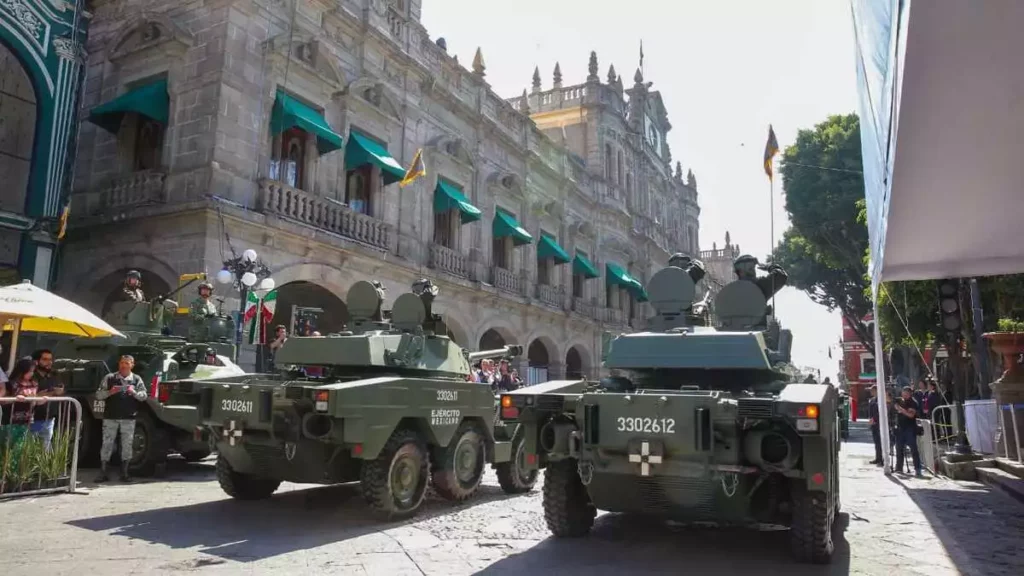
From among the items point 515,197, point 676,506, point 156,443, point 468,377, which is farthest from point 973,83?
point 515,197

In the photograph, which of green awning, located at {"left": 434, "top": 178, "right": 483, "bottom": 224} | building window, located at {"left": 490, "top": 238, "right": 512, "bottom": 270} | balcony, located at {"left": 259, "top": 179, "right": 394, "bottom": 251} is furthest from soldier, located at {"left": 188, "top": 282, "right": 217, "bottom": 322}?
building window, located at {"left": 490, "top": 238, "right": 512, "bottom": 270}

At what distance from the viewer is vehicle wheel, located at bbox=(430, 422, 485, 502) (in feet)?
27.1

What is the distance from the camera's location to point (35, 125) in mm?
14828

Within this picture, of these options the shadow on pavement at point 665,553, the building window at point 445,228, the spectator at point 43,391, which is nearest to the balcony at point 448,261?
the building window at point 445,228

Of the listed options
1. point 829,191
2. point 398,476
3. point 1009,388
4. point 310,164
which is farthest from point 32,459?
point 829,191

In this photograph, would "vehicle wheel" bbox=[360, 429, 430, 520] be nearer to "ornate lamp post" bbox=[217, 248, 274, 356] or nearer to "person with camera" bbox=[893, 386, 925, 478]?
"ornate lamp post" bbox=[217, 248, 274, 356]

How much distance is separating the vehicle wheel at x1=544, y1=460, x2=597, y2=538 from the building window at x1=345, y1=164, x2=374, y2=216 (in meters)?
12.1

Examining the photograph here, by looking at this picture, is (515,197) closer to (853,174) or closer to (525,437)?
(853,174)

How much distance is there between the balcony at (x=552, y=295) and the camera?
2562cm

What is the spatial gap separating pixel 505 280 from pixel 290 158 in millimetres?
8908

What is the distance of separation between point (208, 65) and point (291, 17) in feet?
7.43

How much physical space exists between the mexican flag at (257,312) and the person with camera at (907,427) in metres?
11.2

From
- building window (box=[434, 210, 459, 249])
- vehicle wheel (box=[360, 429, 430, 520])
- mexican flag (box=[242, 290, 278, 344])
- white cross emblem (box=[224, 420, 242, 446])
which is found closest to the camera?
vehicle wheel (box=[360, 429, 430, 520])

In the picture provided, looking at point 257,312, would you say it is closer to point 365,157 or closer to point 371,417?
point 365,157
